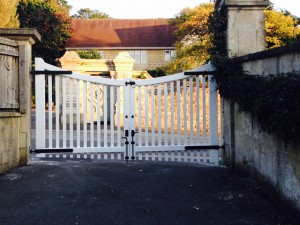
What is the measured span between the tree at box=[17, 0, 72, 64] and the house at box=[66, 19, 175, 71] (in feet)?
5.91

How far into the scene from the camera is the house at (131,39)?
37.6m

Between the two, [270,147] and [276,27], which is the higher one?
[276,27]

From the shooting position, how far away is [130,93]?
785 cm

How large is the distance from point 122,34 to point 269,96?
36.4 metres

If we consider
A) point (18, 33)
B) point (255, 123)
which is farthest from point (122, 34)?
point (255, 123)

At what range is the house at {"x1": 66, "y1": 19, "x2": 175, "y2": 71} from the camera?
3759 centimetres

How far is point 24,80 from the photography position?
287 inches

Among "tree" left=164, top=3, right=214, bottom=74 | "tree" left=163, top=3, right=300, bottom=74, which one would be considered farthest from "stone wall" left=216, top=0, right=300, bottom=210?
"tree" left=164, top=3, right=214, bottom=74

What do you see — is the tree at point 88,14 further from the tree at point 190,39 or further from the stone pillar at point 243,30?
the stone pillar at point 243,30

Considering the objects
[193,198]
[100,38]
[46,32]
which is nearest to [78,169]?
[193,198]

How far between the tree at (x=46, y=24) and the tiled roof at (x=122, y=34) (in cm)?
207

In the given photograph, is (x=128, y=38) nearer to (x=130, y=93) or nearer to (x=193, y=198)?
(x=130, y=93)

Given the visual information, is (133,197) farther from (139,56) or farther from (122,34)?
(122,34)

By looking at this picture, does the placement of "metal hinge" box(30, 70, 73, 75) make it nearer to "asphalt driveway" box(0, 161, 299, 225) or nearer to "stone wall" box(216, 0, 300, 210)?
"asphalt driveway" box(0, 161, 299, 225)
